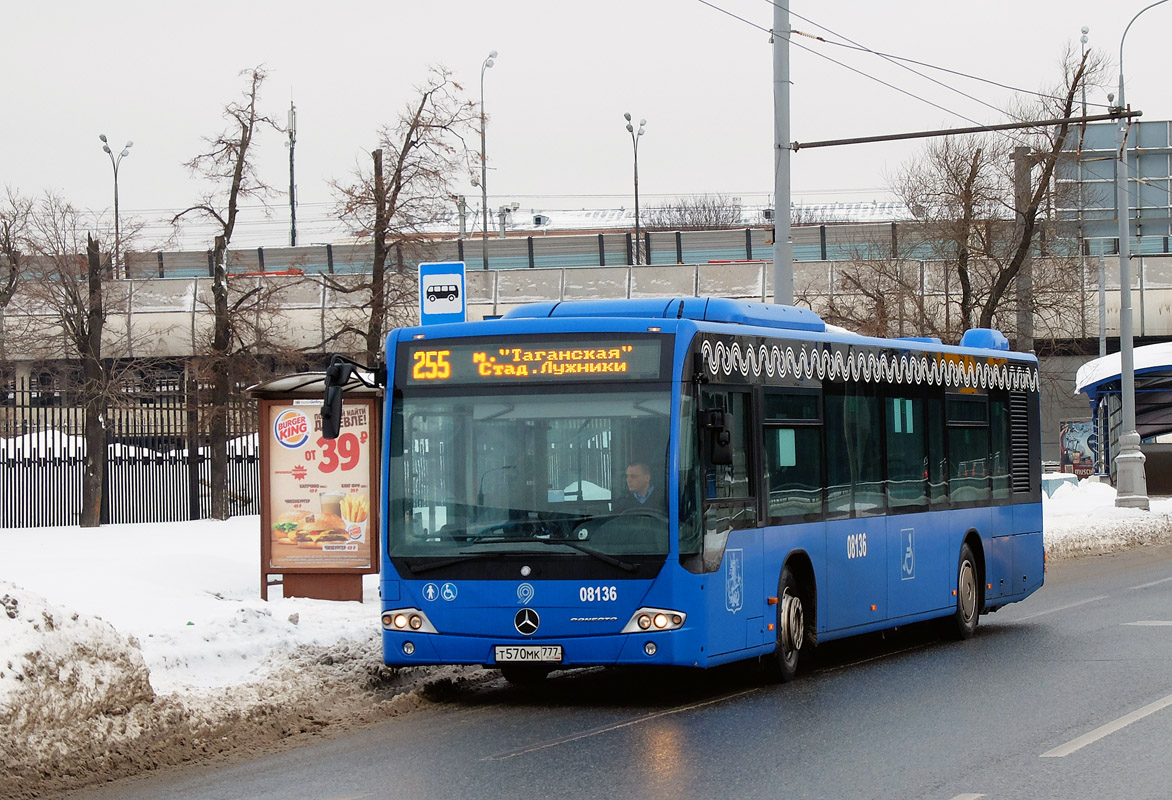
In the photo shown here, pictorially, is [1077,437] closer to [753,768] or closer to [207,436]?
[207,436]

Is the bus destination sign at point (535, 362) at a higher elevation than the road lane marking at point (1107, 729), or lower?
higher

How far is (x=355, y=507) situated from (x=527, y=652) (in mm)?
4270

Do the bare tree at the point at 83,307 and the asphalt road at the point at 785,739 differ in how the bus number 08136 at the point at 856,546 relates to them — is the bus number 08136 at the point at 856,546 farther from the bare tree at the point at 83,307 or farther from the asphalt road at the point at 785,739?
the bare tree at the point at 83,307

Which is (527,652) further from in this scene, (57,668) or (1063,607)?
(1063,607)

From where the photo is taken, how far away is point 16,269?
30734 mm

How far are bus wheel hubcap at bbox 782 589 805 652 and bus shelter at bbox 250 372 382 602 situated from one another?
12.8ft

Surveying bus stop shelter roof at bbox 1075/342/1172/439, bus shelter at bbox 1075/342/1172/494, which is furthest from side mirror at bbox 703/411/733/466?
bus shelter at bbox 1075/342/1172/494

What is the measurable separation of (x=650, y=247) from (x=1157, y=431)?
54.8 ft

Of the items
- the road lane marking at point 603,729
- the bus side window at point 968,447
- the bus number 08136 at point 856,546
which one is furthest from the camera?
the bus side window at point 968,447

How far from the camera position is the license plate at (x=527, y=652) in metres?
10.2

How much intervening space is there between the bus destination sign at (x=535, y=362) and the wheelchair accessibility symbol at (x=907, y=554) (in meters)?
4.02

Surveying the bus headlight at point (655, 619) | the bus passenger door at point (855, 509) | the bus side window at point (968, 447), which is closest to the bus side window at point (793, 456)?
the bus passenger door at point (855, 509)

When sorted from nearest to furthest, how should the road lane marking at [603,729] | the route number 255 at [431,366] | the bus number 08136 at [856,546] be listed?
the road lane marking at [603,729]
the route number 255 at [431,366]
the bus number 08136 at [856,546]

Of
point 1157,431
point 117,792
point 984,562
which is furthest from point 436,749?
point 1157,431
